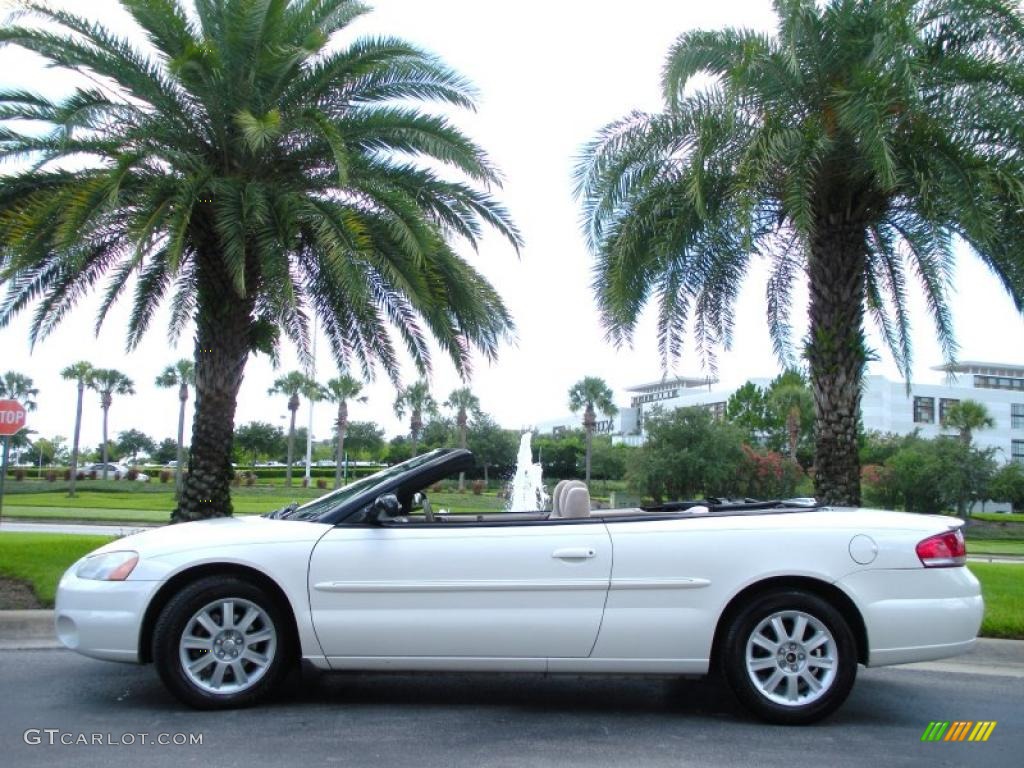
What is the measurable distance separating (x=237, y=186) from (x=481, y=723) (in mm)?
7462

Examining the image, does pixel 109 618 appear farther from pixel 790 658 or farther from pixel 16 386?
pixel 16 386

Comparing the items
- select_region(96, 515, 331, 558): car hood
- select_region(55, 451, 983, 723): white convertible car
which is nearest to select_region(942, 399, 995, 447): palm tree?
select_region(55, 451, 983, 723): white convertible car

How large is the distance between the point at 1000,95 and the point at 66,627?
9693mm

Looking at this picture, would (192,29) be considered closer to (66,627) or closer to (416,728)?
(66,627)

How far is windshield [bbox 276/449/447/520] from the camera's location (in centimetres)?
571

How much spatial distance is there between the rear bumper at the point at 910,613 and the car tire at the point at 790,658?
167 mm

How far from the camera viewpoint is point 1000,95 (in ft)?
32.1

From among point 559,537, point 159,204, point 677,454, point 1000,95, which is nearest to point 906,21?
point 1000,95

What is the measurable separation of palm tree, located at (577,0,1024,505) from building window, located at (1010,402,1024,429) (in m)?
102

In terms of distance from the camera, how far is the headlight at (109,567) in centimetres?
531

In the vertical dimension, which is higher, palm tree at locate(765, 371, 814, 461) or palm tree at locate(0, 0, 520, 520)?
palm tree at locate(765, 371, 814, 461)

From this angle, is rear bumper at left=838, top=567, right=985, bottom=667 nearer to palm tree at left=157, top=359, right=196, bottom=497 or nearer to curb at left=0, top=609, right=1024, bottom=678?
curb at left=0, top=609, right=1024, bottom=678

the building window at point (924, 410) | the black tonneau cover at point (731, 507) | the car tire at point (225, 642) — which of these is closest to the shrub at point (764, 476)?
the black tonneau cover at point (731, 507)

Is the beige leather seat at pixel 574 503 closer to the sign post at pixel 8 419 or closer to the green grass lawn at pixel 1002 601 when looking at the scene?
the green grass lawn at pixel 1002 601
